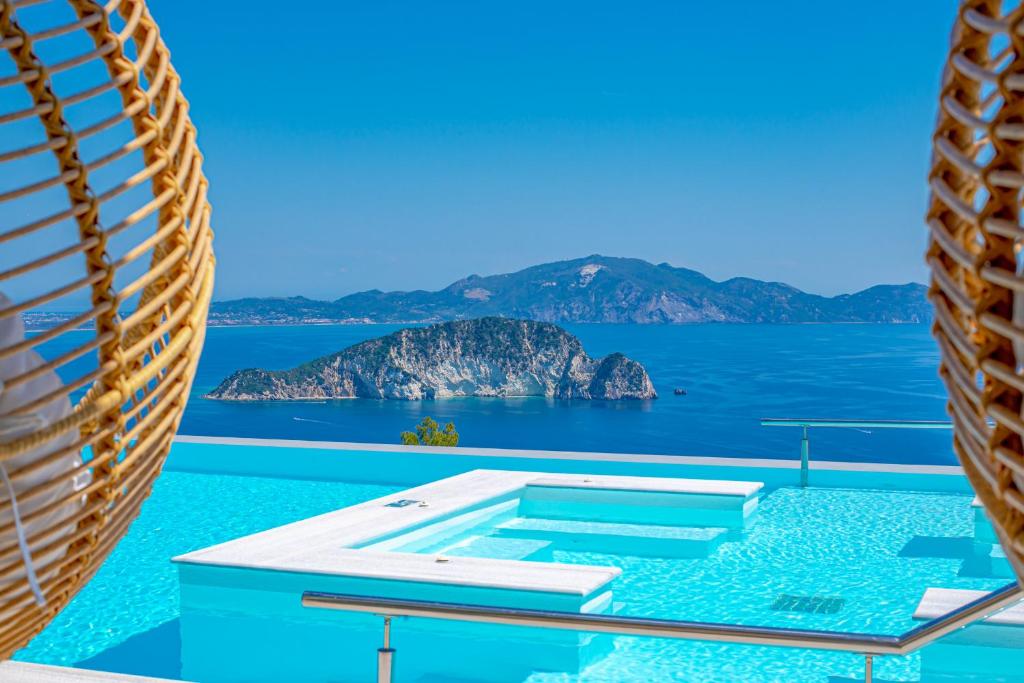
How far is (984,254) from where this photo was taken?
86cm

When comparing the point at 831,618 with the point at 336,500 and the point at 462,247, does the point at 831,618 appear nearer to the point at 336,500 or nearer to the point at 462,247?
the point at 336,500

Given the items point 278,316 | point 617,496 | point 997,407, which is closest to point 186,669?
point 617,496

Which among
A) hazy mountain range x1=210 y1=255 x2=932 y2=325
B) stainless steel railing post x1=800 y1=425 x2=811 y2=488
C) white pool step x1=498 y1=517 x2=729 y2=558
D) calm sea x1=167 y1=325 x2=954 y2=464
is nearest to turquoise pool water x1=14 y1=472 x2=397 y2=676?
white pool step x1=498 y1=517 x2=729 y2=558

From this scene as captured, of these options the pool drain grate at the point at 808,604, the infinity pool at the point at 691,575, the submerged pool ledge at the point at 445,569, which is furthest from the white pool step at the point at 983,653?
the pool drain grate at the point at 808,604

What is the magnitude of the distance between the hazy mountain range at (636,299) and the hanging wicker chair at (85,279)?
49243 millimetres

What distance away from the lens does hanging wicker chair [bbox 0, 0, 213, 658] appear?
3.37 ft

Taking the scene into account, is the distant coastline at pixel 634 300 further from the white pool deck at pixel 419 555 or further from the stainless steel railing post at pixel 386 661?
the stainless steel railing post at pixel 386 661

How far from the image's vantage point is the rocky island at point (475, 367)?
49.2m

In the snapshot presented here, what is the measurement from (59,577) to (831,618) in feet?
14.5

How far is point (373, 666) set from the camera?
411 centimetres

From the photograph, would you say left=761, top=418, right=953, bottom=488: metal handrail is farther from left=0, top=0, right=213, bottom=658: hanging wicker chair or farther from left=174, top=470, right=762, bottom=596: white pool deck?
left=0, top=0, right=213, bottom=658: hanging wicker chair

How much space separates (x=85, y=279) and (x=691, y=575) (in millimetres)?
5062

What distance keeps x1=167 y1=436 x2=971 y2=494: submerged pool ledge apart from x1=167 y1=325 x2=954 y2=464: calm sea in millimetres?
25454

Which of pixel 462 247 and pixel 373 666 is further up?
pixel 462 247
